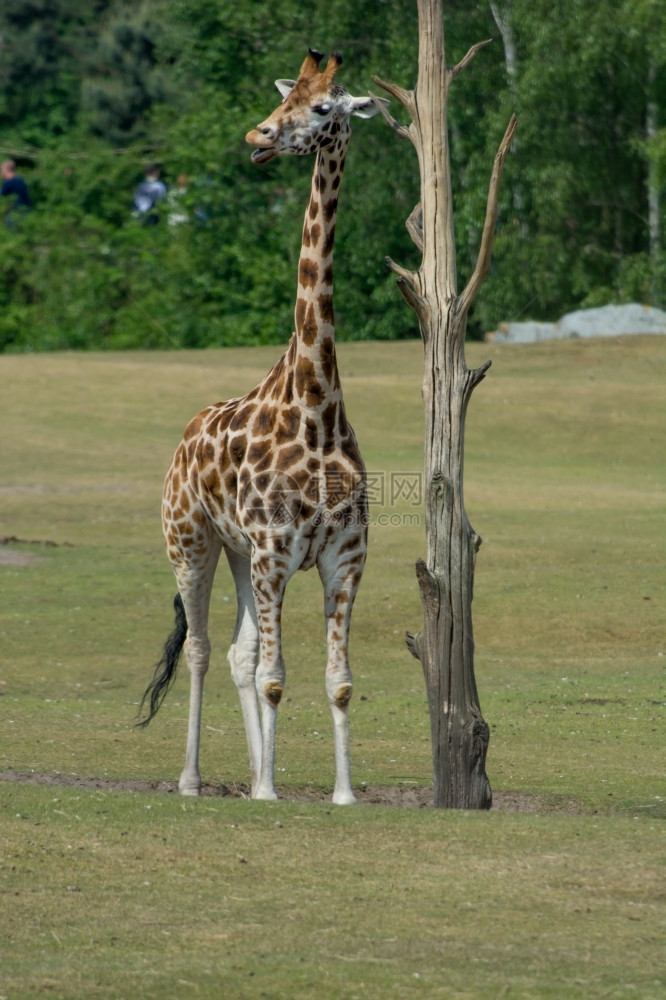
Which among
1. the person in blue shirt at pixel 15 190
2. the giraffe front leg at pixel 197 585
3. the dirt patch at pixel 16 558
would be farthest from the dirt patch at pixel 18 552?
the person in blue shirt at pixel 15 190

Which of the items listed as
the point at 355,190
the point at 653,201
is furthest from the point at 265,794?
the point at 355,190

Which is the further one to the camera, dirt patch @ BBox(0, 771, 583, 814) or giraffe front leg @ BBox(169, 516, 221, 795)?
giraffe front leg @ BBox(169, 516, 221, 795)

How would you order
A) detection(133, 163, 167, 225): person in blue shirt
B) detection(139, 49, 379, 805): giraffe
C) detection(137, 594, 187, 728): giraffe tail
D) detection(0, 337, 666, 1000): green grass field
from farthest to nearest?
detection(133, 163, 167, 225): person in blue shirt → detection(137, 594, 187, 728): giraffe tail → detection(139, 49, 379, 805): giraffe → detection(0, 337, 666, 1000): green grass field

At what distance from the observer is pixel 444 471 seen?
8.39 meters

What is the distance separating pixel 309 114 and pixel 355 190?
3276cm

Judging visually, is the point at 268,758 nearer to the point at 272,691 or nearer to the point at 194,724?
the point at 272,691

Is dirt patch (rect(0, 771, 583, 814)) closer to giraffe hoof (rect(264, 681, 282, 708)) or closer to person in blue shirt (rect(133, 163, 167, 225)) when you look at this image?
giraffe hoof (rect(264, 681, 282, 708))

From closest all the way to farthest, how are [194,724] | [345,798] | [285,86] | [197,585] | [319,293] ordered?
[345,798] < [319,293] < [285,86] < [194,724] < [197,585]

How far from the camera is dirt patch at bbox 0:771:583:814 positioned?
8.96 metres

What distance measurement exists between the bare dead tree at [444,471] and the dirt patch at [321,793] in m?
0.68

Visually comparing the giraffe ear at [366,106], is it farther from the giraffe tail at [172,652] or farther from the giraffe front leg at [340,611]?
the giraffe tail at [172,652]

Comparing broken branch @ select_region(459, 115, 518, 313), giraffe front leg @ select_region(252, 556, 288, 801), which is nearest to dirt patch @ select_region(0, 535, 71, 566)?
giraffe front leg @ select_region(252, 556, 288, 801)

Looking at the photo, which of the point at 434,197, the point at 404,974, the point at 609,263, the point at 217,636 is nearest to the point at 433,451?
the point at 434,197

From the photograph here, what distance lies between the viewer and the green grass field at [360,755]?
589cm
